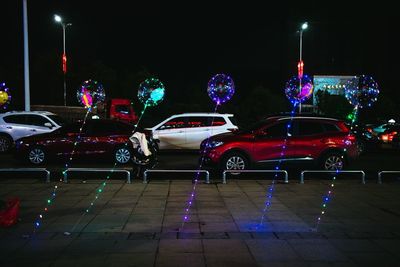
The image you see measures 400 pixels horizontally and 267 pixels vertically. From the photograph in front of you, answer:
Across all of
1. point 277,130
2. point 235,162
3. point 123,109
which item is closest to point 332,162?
point 277,130

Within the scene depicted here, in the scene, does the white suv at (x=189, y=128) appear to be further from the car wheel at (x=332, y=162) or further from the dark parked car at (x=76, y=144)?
the car wheel at (x=332, y=162)

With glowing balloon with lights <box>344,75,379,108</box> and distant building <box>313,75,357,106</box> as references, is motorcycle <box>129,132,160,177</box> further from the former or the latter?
distant building <box>313,75,357,106</box>

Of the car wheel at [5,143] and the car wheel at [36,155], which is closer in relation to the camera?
the car wheel at [36,155]

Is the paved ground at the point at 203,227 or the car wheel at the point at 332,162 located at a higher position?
the car wheel at the point at 332,162

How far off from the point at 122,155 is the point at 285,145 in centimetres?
561

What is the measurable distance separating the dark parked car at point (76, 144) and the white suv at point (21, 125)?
164 inches

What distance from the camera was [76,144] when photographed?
51.9 feet

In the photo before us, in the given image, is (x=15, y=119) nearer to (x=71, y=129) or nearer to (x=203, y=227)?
(x=71, y=129)

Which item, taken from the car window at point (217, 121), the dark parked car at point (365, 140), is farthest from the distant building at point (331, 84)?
the car window at point (217, 121)

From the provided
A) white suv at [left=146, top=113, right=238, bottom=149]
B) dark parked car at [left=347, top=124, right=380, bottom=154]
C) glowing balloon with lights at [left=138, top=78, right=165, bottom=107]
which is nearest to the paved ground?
white suv at [left=146, top=113, right=238, bottom=149]

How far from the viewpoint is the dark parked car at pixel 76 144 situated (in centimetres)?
1580

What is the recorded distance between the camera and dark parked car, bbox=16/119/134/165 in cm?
1580

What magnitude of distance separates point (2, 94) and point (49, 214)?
22996 mm

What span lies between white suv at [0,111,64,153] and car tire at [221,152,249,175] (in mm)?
9194
